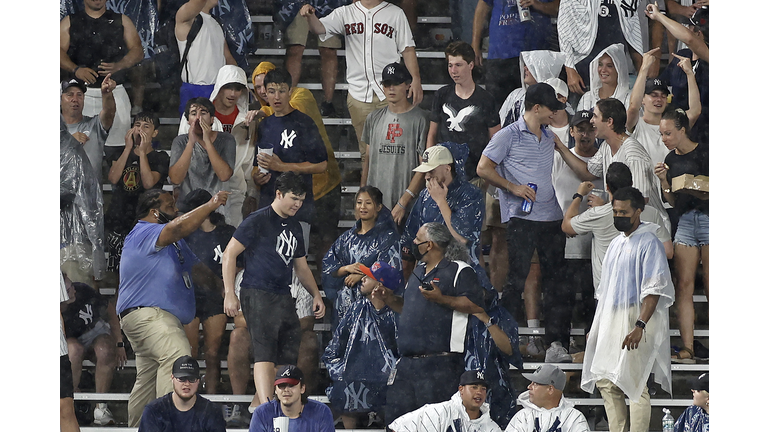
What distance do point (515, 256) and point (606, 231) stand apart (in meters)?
0.69

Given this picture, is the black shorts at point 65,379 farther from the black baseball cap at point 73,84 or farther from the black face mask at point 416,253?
the black face mask at point 416,253

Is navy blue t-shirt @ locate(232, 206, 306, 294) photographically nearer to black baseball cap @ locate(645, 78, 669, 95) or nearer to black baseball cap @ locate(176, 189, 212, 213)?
black baseball cap @ locate(176, 189, 212, 213)

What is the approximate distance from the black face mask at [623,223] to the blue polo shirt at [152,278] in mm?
3065

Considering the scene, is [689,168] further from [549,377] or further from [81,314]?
[81,314]

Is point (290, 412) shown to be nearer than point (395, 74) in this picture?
Yes

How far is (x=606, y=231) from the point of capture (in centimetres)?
837

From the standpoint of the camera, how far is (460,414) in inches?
290

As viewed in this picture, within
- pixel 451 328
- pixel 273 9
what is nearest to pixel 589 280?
pixel 451 328

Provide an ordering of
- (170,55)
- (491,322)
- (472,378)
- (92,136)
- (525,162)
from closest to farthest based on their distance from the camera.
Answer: (472,378), (491,322), (525,162), (92,136), (170,55)

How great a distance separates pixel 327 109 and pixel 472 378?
3220mm

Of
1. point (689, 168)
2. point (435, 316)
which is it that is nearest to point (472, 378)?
point (435, 316)

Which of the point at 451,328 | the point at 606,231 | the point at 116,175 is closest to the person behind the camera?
the point at 451,328

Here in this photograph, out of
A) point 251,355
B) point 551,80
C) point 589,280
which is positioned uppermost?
point 551,80

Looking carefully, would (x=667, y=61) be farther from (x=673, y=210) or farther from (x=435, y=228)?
(x=435, y=228)
